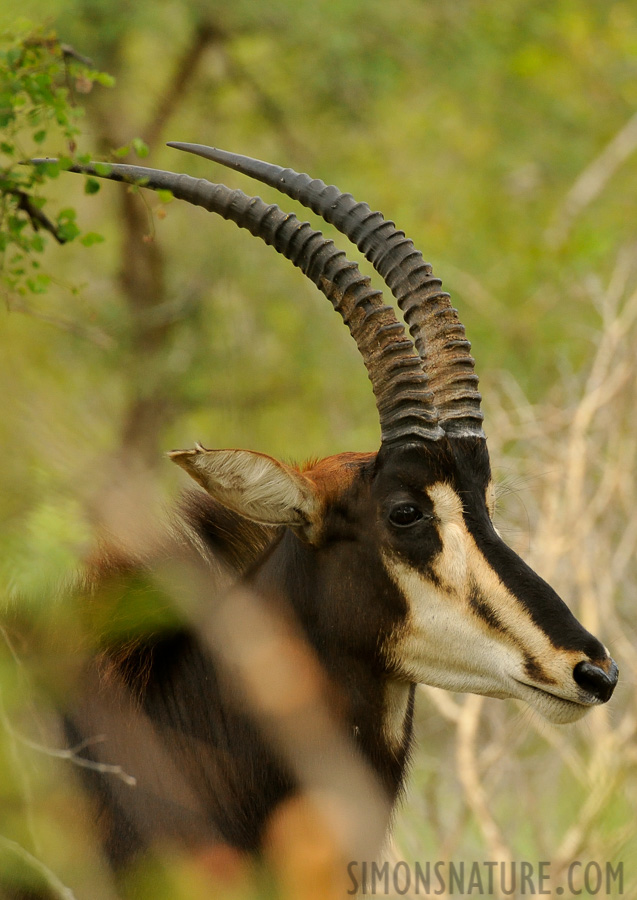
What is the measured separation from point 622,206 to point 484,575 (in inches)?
558

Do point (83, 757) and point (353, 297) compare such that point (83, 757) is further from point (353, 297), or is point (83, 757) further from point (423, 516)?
point (353, 297)

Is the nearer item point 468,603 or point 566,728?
point 468,603

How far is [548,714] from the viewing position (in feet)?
14.4

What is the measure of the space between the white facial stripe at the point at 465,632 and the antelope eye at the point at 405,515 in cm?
7


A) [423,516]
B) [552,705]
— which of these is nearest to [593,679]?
[552,705]

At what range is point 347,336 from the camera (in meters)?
13.5

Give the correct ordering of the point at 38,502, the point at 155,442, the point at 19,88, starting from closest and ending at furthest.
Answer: the point at 19,88 < the point at 38,502 < the point at 155,442

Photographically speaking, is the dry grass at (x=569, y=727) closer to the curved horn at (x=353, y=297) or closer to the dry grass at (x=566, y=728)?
the dry grass at (x=566, y=728)

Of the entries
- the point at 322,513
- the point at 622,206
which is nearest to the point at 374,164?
the point at 622,206

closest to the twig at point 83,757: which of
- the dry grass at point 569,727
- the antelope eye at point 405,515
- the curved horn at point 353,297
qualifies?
the antelope eye at point 405,515

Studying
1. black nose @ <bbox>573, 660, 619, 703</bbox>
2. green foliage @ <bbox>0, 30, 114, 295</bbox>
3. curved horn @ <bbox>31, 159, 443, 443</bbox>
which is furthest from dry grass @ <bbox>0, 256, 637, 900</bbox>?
green foliage @ <bbox>0, 30, 114, 295</bbox>

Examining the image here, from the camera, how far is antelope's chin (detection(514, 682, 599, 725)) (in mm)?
4355

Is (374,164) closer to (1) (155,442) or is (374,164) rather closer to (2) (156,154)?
(2) (156,154)

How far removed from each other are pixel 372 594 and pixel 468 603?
36 cm
